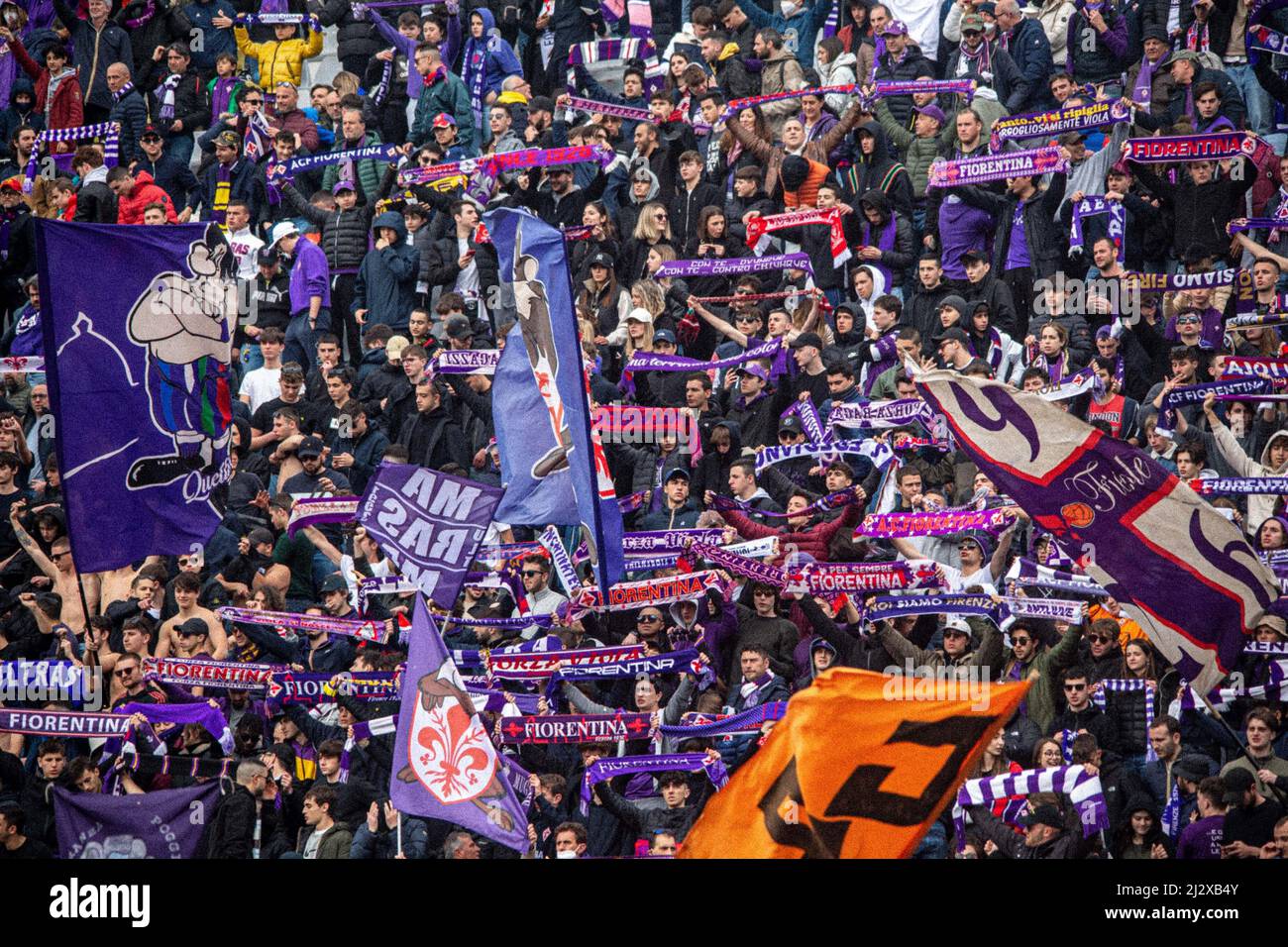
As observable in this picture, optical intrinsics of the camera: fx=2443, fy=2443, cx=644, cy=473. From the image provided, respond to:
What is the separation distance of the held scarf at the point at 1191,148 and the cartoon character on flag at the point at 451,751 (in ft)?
23.0

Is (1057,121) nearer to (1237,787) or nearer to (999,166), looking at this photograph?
(999,166)

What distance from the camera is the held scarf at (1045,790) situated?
12922 mm

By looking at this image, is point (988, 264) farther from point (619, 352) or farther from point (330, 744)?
point (330, 744)

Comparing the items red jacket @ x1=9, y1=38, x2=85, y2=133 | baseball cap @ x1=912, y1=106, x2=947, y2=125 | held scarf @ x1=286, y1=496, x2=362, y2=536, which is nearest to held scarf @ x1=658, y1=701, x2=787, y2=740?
held scarf @ x1=286, y1=496, x2=362, y2=536

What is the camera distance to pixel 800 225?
18.2 m

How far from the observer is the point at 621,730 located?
570 inches

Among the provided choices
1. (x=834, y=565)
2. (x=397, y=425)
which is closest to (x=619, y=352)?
(x=397, y=425)

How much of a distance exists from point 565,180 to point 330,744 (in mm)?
5993

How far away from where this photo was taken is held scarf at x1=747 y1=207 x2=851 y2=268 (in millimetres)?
17984

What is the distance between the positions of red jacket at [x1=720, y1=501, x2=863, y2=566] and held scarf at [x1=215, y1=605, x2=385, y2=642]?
7.94ft

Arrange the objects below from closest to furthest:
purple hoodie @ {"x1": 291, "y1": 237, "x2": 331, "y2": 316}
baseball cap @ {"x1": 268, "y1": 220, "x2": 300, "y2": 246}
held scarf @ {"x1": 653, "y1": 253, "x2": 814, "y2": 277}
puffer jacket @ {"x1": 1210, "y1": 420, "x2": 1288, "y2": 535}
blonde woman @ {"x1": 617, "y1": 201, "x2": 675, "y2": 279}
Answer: puffer jacket @ {"x1": 1210, "y1": 420, "x2": 1288, "y2": 535}, held scarf @ {"x1": 653, "y1": 253, "x2": 814, "y2": 277}, blonde woman @ {"x1": 617, "y1": 201, "x2": 675, "y2": 279}, purple hoodie @ {"x1": 291, "y1": 237, "x2": 331, "y2": 316}, baseball cap @ {"x1": 268, "y1": 220, "x2": 300, "y2": 246}

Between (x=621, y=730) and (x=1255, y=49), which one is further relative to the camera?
(x=1255, y=49)

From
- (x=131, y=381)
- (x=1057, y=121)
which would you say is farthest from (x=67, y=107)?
(x=131, y=381)

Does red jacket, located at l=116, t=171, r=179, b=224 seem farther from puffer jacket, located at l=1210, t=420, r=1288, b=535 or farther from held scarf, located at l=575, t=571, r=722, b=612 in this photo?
puffer jacket, located at l=1210, t=420, r=1288, b=535
